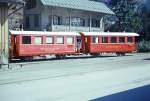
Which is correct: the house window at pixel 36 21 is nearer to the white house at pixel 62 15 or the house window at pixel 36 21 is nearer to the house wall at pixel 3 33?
the white house at pixel 62 15

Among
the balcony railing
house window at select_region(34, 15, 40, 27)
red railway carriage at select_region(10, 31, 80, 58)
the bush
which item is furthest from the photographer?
the bush

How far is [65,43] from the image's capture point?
3409cm

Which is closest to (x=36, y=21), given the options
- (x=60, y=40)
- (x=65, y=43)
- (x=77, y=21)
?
(x=77, y=21)

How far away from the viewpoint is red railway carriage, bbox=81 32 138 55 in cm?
3697

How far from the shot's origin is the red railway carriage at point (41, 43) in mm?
29625

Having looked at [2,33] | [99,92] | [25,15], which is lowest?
[99,92]

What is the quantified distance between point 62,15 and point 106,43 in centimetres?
1160

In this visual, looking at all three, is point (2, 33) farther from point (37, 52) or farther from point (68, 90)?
point (68, 90)

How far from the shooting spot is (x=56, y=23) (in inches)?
1837

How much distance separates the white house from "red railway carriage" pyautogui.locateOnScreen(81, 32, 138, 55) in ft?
27.7

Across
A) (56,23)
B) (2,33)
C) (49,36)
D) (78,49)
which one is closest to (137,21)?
(56,23)

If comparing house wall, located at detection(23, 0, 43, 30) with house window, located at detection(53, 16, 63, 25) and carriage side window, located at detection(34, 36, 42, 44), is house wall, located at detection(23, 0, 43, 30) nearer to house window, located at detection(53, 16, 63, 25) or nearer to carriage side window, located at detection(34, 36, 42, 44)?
house window, located at detection(53, 16, 63, 25)

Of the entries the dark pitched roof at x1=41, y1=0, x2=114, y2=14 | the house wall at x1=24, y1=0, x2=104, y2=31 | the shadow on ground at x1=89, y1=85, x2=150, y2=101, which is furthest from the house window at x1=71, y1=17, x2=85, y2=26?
the shadow on ground at x1=89, y1=85, x2=150, y2=101

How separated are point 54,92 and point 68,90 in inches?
28.9
